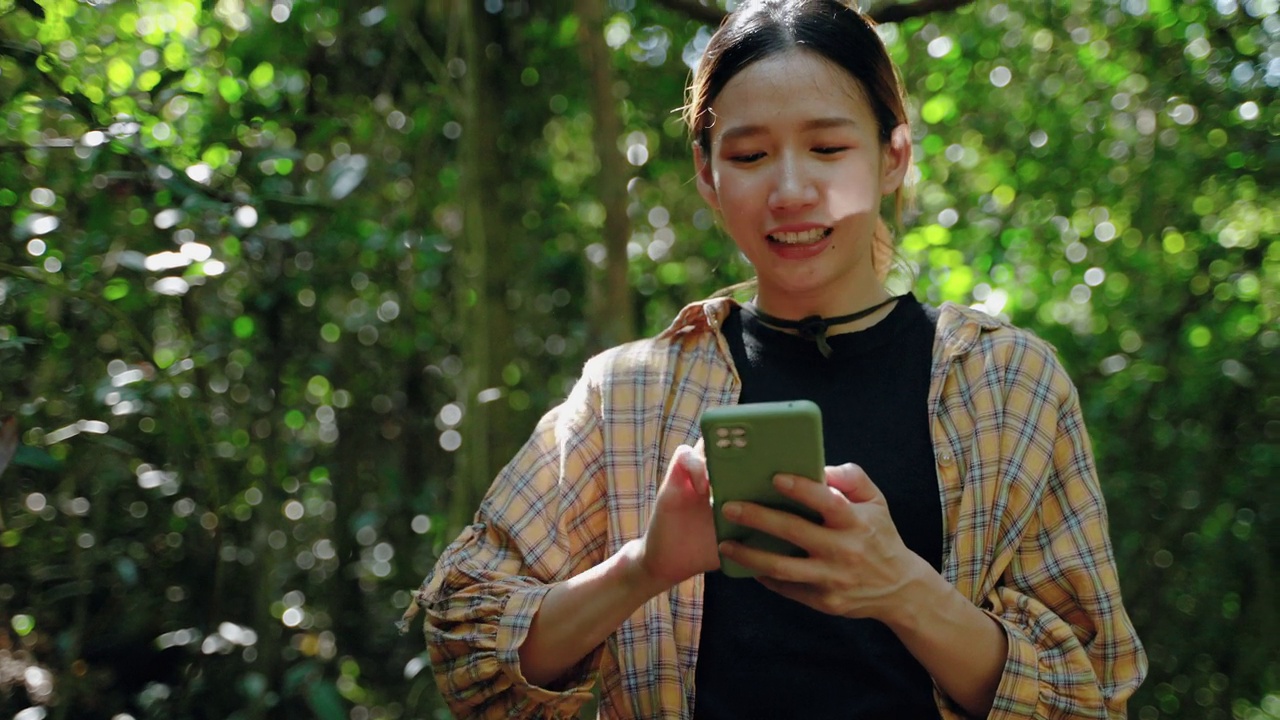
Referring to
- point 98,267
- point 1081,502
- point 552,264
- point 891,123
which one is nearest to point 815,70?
point 891,123

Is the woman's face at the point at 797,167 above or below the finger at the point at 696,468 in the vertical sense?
above

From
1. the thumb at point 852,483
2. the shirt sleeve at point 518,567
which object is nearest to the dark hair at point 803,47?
the shirt sleeve at point 518,567

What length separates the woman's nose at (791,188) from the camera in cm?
134

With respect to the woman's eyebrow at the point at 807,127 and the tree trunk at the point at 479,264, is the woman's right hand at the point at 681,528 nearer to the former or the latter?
the woman's eyebrow at the point at 807,127

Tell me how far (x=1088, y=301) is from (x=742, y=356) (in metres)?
2.52

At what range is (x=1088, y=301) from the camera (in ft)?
12.0

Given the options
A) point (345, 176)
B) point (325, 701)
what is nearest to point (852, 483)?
point (325, 701)

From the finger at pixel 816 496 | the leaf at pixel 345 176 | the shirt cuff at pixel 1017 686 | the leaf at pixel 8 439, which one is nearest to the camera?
the finger at pixel 816 496

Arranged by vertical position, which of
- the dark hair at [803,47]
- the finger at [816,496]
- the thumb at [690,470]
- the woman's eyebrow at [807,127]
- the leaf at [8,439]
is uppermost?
the dark hair at [803,47]

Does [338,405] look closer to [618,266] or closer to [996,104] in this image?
[618,266]

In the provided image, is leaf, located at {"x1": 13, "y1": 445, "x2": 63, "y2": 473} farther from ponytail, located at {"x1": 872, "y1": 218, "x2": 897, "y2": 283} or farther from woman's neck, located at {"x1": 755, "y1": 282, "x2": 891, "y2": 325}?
ponytail, located at {"x1": 872, "y1": 218, "x2": 897, "y2": 283}

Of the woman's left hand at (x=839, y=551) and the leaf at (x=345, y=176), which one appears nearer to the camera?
the woman's left hand at (x=839, y=551)

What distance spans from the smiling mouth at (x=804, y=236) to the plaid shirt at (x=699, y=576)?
163 millimetres

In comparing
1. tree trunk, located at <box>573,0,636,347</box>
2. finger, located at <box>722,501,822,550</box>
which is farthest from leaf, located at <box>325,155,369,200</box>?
finger, located at <box>722,501,822,550</box>
